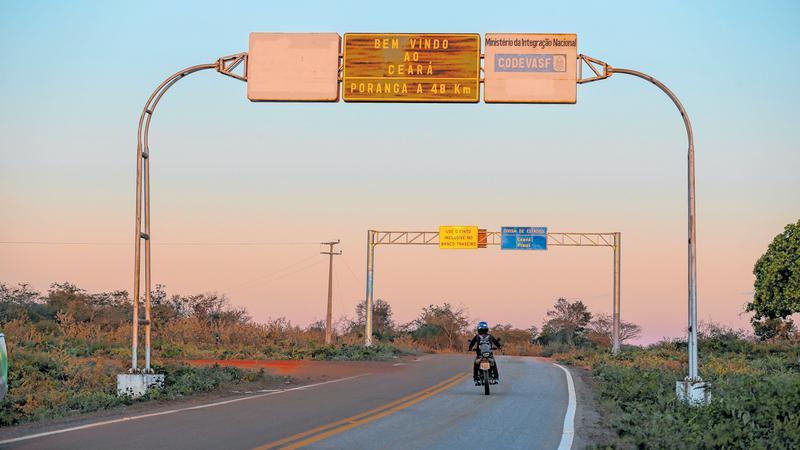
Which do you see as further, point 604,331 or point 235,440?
point 604,331

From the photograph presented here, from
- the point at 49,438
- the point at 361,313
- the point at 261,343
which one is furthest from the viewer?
the point at 361,313

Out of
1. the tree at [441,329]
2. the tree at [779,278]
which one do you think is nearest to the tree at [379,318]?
the tree at [441,329]

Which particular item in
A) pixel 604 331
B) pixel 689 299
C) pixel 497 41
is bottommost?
pixel 604 331

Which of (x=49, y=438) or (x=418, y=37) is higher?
(x=418, y=37)

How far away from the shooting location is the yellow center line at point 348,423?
40.2ft

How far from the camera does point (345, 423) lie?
14828mm

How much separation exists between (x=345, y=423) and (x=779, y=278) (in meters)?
41.4

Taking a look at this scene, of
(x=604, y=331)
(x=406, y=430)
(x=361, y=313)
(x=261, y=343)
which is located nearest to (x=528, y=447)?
(x=406, y=430)

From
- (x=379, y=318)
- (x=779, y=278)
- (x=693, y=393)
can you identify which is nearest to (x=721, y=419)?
(x=693, y=393)

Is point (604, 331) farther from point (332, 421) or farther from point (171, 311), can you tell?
point (332, 421)

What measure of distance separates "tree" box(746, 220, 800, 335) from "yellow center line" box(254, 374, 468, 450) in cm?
3258

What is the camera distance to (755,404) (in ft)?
45.0

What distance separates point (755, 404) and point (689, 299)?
16.9ft

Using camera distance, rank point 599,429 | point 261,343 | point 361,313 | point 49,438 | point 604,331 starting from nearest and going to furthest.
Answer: point 49,438 → point 599,429 → point 261,343 → point 361,313 → point 604,331
